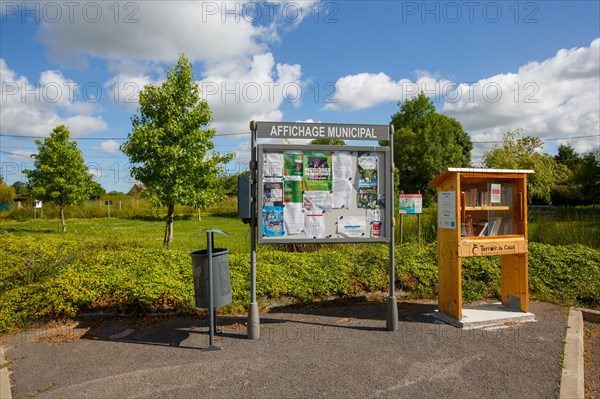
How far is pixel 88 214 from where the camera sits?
33969 mm

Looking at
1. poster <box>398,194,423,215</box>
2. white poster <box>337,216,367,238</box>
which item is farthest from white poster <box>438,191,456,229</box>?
poster <box>398,194,423,215</box>

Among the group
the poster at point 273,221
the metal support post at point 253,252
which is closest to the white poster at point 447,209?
the poster at point 273,221

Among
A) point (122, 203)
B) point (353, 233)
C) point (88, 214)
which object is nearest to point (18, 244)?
point (353, 233)

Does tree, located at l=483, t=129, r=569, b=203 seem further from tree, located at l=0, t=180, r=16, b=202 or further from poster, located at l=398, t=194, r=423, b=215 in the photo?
tree, located at l=0, t=180, r=16, b=202

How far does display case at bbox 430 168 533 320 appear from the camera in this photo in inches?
233

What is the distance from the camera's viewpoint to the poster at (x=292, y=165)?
5.58 metres

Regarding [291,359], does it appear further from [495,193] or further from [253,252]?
[495,193]

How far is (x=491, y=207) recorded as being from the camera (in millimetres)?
6281

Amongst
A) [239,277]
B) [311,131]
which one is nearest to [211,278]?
[239,277]

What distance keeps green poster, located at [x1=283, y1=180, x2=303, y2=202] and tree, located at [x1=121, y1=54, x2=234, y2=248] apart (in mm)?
7763

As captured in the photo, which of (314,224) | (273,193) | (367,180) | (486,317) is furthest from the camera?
(486,317)

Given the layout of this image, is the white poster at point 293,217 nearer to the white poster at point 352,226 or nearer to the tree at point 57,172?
the white poster at point 352,226

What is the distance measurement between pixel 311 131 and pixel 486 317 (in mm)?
3467

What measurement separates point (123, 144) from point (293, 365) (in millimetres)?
10582
